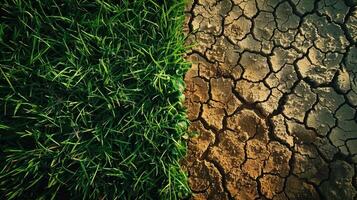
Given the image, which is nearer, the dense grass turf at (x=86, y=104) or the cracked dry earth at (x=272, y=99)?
the dense grass turf at (x=86, y=104)

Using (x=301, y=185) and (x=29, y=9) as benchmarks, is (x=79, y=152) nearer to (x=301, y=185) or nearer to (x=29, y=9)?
(x=29, y=9)

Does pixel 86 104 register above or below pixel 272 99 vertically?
below

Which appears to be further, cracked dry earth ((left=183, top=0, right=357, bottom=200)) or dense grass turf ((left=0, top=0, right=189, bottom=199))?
cracked dry earth ((left=183, top=0, right=357, bottom=200))

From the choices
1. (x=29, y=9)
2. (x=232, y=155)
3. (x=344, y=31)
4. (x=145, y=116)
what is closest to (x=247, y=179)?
(x=232, y=155)

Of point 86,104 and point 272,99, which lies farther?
point 272,99
